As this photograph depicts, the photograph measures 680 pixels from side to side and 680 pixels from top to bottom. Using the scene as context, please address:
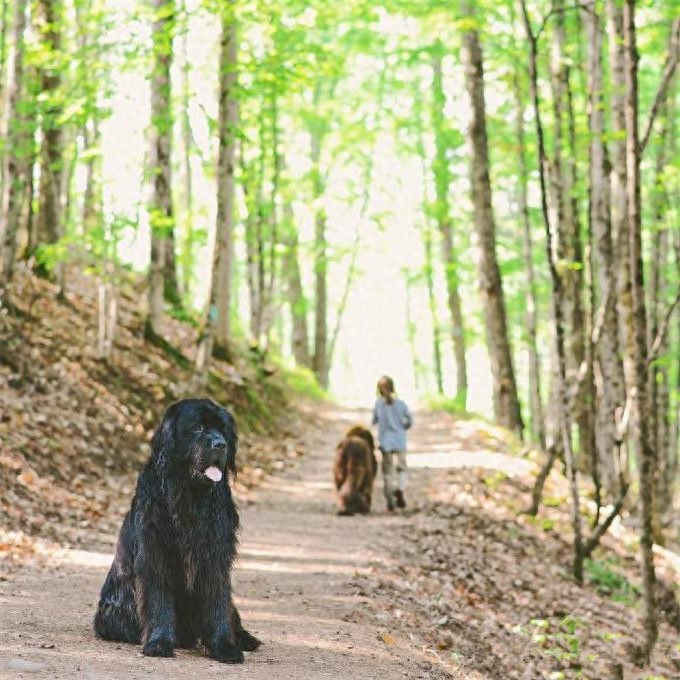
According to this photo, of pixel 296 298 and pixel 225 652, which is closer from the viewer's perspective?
pixel 225 652

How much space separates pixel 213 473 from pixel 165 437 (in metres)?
0.38

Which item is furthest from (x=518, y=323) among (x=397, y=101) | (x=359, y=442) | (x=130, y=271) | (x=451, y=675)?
(x=451, y=675)

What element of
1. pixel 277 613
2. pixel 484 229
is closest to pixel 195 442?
pixel 277 613

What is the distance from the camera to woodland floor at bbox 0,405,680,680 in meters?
5.92

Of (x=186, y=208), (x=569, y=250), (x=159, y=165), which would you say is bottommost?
(x=569, y=250)

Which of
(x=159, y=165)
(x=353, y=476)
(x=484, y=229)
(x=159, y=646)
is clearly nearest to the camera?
(x=159, y=646)

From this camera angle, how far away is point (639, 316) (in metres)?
9.03

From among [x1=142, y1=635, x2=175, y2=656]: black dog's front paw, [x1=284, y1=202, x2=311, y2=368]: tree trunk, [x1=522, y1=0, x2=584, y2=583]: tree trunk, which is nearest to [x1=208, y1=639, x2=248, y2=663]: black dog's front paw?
[x1=142, y1=635, x2=175, y2=656]: black dog's front paw

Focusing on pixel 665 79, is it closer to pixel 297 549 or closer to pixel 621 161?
pixel 621 161

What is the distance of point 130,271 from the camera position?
75.4ft

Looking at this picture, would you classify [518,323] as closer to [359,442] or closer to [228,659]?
[359,442]

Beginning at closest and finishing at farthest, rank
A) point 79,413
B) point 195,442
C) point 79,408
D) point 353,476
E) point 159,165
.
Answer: point 195,442
point 353,476
point 79,413
point 79,408
point 159,165

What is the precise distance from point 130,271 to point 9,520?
13548mm

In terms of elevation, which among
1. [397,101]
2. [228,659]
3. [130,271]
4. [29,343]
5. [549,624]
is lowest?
[549,624]
